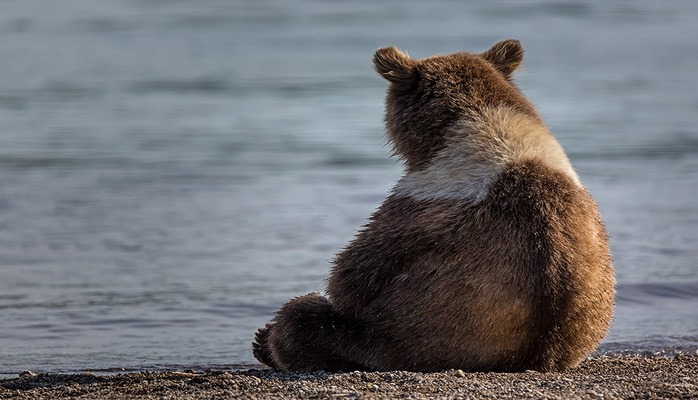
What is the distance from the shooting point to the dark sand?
16.4 ft

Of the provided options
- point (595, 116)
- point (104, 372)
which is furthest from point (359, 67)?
point (104, 372)

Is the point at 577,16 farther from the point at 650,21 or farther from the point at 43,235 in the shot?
the point at 43,235

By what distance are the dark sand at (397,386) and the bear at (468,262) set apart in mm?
158

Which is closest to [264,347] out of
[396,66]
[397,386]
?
[397,386]

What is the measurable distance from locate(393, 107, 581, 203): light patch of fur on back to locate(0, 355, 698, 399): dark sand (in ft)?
2.76

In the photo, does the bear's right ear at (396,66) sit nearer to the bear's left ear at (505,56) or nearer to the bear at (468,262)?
the bear at (468,262)

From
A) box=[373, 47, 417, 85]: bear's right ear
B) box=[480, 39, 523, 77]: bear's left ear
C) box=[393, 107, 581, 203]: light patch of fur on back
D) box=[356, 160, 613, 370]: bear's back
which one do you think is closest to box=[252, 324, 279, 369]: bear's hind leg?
box=[356, 160, 613, 370]: bear's back

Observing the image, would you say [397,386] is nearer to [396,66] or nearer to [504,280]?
[504,280]

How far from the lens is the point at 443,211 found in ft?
17.6

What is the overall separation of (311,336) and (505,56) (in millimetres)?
1806

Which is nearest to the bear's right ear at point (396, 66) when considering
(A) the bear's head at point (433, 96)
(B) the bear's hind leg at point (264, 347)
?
(A) the bear's head at point (433, 96)

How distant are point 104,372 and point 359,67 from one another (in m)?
12.9

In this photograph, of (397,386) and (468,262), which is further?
(468,262)

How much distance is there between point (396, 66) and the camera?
19.4 ft
